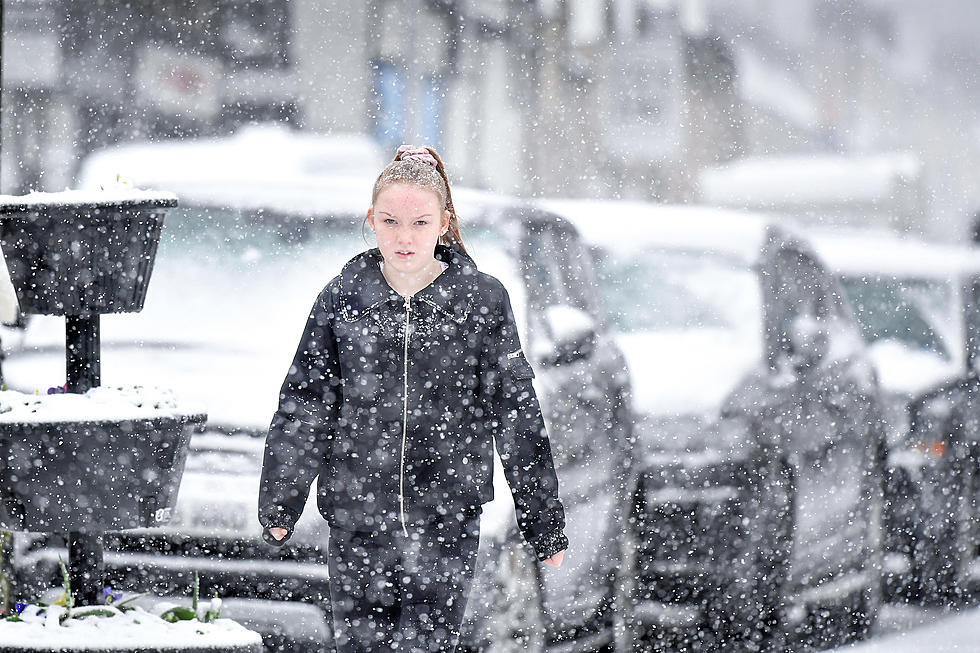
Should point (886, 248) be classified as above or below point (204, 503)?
above

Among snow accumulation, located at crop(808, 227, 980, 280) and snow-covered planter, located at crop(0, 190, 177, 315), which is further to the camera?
snow accumulation, located at crop(808, 227, 980, 280)

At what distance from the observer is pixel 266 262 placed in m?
4.80

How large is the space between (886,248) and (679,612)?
4.84 ft

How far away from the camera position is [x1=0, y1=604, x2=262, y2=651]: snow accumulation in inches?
125

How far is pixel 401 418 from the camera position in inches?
125

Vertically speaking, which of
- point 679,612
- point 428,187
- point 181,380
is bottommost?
point 679,612

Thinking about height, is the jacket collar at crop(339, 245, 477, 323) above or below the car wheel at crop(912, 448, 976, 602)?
above

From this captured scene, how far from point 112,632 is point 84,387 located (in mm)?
569

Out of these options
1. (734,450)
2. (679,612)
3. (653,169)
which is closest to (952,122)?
(653,169)

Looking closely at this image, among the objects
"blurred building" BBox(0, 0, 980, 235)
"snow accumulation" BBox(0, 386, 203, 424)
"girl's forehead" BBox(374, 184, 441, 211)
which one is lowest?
"snow accumulation" BBox(0, 386, 203, 424)

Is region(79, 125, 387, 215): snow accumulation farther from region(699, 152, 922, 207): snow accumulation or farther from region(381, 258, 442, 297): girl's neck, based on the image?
region(381, 258, 442, 297): girl's neck

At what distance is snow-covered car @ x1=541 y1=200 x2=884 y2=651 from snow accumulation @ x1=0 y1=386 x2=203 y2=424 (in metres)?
1.97

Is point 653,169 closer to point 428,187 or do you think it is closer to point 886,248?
point 886,248

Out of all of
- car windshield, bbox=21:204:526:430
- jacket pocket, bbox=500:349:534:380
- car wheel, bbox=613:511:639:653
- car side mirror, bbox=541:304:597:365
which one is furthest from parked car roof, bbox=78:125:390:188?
jacket pocket, bbox=500:349:534:380
